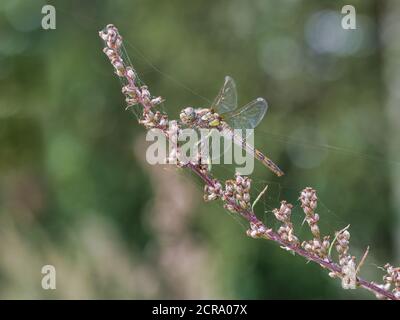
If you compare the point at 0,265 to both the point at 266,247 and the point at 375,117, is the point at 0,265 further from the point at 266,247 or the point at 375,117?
the point at 375,117

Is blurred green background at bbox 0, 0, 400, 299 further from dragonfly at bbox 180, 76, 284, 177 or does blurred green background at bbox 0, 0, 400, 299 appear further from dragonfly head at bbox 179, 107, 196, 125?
dragonfly head at bbox 179, 107, 196, 125

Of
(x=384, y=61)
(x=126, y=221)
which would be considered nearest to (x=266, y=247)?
(x=126, y=221)

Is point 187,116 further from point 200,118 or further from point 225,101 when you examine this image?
point 225,101

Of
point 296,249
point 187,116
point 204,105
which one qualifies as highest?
point 204,105

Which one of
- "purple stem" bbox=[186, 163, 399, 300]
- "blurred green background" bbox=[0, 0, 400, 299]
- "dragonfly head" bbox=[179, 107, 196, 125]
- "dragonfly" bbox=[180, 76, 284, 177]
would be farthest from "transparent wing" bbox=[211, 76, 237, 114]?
"blurred green background" bbox=[0, 0, 400, 299]

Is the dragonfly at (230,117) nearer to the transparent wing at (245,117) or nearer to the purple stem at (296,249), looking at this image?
the transparent wing at (245,117)

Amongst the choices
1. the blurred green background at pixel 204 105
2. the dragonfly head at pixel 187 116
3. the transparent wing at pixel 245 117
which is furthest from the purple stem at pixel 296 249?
the blurred green background at pixel 204 105

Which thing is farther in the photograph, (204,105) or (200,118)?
(204,105)

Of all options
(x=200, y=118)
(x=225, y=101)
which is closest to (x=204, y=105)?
(x=225, y=101)
